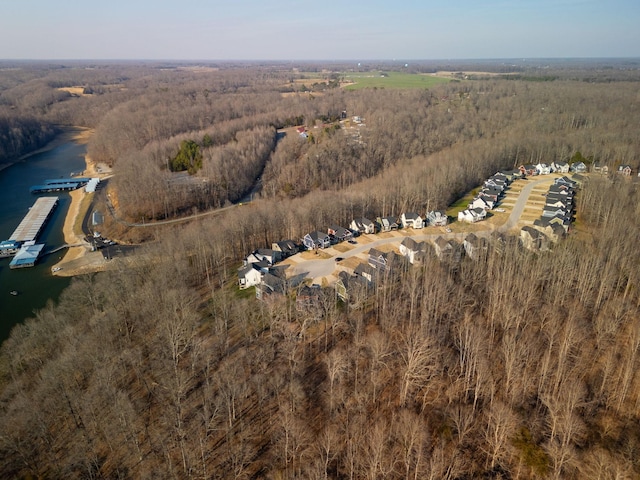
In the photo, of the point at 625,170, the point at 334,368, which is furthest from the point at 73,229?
the point at 625,170

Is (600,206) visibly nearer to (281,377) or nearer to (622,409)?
(622,409)

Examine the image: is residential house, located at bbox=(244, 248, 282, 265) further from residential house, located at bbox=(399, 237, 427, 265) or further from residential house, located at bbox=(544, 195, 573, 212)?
residential house, located at bbox=(544, 195, 573, 212)

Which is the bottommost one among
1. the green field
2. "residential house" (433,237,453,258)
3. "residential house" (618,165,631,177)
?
"residential house" (433,237,453,258)

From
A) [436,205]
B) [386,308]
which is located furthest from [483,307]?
[436,205]

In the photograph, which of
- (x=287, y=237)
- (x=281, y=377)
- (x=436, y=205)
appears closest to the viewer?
(x=281, y=377)

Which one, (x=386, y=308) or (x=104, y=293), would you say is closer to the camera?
(x=386, y=308)

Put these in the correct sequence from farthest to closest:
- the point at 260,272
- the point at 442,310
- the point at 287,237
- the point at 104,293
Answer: the point at 287,237, the point at 260,272, the point at 104,293, the point at 442,310

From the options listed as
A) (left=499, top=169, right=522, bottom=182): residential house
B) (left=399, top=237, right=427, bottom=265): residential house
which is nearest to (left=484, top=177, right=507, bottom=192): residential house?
(left=499, top=169, right=522, bottom=182): residential house

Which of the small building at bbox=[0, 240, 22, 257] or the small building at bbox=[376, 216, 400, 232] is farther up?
the small building at bbox=[376, 216, 400, 232]
